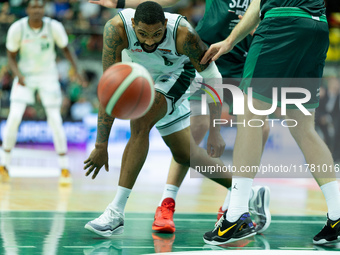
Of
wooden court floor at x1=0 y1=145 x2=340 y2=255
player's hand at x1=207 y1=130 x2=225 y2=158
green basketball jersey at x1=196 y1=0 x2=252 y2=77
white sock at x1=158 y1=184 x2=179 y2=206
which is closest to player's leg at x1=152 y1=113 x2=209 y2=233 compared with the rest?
white sock at x1=158 y1=184 x2=179 y2=206

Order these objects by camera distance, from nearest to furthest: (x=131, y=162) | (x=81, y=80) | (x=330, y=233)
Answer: (x=330, y=233) < (x=131, y=162) < (x=81, y=80)

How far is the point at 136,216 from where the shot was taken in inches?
223

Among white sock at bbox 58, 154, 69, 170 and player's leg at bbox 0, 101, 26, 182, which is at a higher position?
player's leg at bbox 0, 101, 26, 182

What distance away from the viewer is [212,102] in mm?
4785

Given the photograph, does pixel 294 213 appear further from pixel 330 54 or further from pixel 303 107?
pixel 330 54

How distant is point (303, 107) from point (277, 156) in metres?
5.77

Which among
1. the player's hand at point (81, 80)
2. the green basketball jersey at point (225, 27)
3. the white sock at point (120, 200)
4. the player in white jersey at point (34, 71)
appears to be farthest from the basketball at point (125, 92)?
the player's hand at point (81, 80)

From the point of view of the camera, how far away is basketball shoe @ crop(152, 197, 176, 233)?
4.69 metres

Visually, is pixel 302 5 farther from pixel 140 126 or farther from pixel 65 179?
pixel 65 179

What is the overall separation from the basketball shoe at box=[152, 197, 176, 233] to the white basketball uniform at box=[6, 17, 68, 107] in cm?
475

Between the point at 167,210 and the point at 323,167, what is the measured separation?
1413 mm

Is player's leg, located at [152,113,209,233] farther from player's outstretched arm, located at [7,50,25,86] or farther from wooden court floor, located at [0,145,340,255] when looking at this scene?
player's outstretched arm, located at [7,50,25,86]

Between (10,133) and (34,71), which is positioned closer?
(10,133)

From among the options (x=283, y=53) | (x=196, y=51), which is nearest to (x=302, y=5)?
(x=283, y=53)
